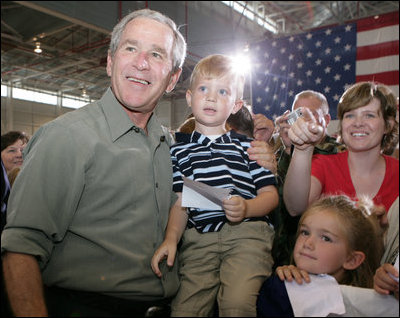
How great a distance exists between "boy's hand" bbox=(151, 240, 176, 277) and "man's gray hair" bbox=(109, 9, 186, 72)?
587 mm

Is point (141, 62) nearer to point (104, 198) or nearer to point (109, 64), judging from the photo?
point (109, 64)

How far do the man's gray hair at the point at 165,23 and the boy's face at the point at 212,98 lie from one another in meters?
0.10

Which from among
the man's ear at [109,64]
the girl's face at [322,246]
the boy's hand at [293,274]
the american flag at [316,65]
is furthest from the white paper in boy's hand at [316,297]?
the man's ear at [109,64]

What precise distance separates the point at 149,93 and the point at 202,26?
632 millimetres

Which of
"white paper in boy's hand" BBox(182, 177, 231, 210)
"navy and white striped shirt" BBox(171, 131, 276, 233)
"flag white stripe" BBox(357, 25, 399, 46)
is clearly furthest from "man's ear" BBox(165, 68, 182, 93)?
"flag white stripe" BBox(357, 25, 399, 46)

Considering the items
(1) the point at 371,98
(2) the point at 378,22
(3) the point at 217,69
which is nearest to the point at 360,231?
(1) the point at 371,98

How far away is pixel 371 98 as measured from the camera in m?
1.14

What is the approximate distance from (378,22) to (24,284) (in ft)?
5.16

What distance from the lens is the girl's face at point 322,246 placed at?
40.6 inches

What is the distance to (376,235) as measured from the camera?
3.37 feet

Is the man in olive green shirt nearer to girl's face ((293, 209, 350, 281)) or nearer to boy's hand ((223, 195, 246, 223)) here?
boy's hand ((223, 195, 246, 223))

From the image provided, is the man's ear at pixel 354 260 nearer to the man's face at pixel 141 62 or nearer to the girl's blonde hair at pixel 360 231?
the girl's blonde hair at pixel 360 231

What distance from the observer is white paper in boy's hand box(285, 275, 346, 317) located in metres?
0.77

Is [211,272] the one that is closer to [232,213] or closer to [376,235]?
[232,213]
